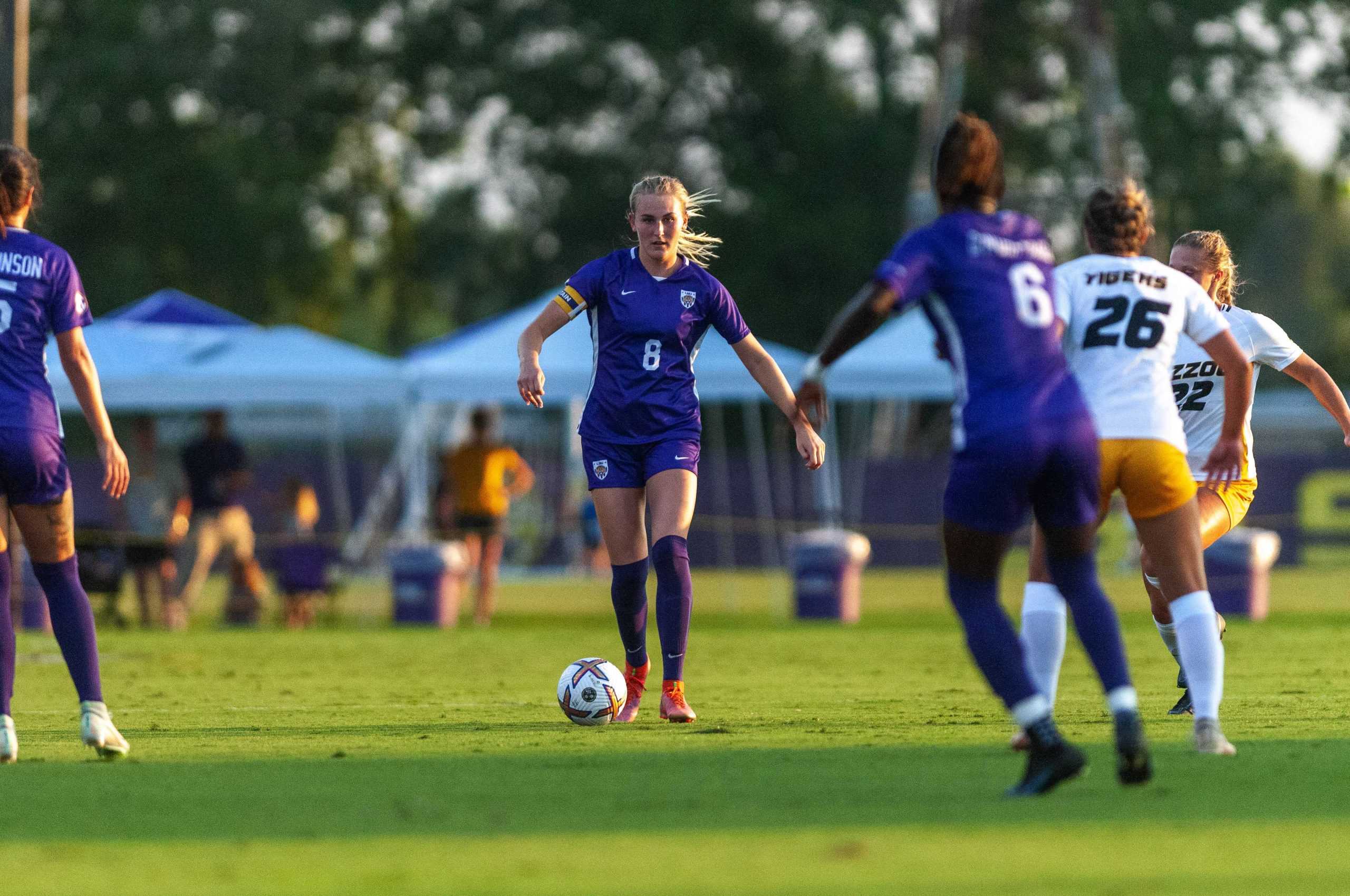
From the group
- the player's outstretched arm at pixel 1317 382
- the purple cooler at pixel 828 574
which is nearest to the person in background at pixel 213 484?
the purple cooler at pixel 828 574

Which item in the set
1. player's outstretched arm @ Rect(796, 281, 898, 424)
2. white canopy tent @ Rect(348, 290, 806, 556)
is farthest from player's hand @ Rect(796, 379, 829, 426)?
white canopy tent @ Rect(348, 290, 806, 556)

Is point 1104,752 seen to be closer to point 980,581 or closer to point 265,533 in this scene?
point 980,581

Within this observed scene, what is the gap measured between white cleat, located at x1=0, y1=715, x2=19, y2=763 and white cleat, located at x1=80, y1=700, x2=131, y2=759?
243mm

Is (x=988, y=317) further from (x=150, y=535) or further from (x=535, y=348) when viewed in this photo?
(x=150, y=535)

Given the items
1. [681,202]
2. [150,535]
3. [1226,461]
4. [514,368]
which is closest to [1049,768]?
[1226,461]

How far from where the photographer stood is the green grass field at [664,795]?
4.47 metres

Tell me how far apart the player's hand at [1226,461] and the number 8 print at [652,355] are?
2.42 metres

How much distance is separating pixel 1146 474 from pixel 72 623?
3.58 metres

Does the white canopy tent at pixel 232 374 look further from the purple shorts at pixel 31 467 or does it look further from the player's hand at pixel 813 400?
the player's hand at pixel 813 400

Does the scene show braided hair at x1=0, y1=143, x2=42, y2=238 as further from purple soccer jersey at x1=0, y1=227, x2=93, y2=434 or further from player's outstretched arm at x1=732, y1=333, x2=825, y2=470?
player's outstretched arm at x1=732, y1=333, x2=825, y2=470

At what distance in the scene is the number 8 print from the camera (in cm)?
825

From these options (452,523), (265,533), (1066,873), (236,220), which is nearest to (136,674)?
(452,523)

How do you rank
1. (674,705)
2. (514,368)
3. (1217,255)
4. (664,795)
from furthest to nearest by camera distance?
(514,368), (674,705), (1217,255), (664,795)

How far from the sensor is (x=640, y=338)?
27.1 feet
